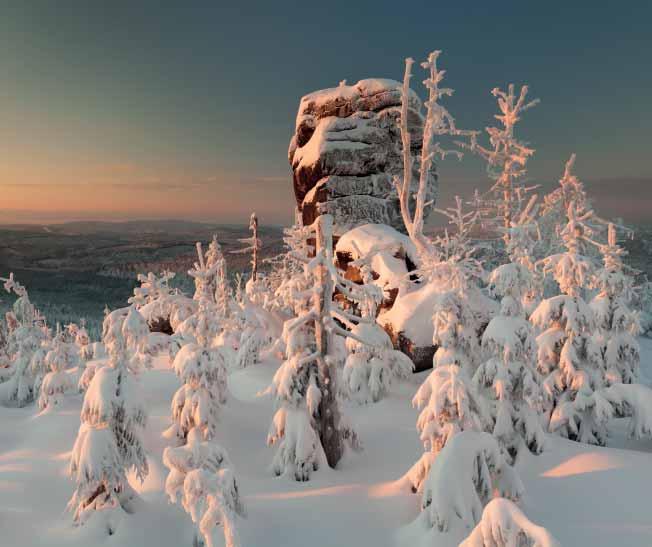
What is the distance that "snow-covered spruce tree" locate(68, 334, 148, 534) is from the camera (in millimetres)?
9320

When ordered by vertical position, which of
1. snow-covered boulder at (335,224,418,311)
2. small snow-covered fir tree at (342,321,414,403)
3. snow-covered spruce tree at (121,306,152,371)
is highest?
snow-covered boulder at (335,224,418,311)

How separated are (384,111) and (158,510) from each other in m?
28.7

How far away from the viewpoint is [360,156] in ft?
99.6

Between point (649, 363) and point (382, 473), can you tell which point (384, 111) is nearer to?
point (382, 473)

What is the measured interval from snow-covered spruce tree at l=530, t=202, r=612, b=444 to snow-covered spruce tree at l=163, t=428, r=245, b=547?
38.9 ft

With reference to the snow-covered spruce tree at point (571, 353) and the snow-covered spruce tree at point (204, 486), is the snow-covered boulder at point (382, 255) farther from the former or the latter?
the snow-covered spruce tree at point (204, 486)

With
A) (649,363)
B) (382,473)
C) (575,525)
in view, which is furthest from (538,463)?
(649,363)

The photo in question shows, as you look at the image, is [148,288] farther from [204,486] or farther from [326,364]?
[204,486]

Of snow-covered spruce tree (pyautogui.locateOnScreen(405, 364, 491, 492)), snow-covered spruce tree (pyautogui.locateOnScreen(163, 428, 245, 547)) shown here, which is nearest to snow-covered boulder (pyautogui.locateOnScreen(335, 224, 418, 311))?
snow-covered spruce tree (pyautogui.locateOnScreen(405, 364, 491, 492))

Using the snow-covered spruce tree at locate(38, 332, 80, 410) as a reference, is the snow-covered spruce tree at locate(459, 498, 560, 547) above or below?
above

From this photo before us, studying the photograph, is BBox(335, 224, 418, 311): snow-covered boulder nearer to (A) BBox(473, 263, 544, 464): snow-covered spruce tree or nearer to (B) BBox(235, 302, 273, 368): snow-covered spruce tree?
(B) BBox(235, 302, 273, 368): snow-covered spruce tree

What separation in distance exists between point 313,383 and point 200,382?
12.3 ft

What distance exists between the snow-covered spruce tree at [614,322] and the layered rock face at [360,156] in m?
16.7

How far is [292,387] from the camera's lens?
11.7 metres
